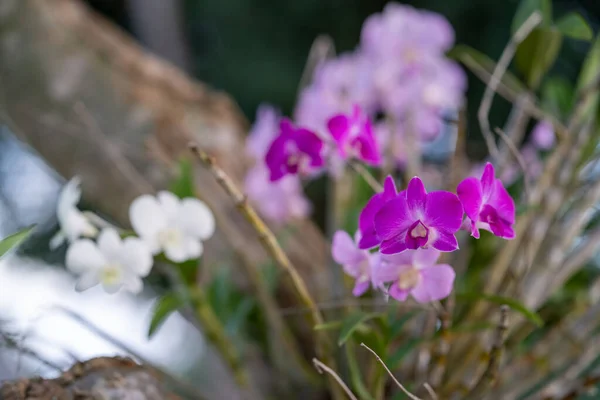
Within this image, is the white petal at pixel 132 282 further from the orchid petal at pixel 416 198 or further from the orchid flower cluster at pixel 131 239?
the orchid petal at pixel 416 198

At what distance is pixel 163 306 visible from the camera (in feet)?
1.41

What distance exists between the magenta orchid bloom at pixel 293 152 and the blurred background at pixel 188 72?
165 mm

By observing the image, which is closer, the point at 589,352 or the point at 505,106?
the point at 589,352

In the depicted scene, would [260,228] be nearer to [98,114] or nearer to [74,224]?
[74,224]

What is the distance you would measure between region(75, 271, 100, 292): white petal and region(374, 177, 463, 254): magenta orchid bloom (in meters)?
0.18

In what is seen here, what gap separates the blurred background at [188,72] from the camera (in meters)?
0.42

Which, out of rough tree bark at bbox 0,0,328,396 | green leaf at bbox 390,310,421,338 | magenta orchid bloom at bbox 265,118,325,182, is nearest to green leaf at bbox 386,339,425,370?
green leaf at bbox 390,310,421,338

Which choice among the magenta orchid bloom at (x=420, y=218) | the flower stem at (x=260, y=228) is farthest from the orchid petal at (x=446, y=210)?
the flower stem at (x=260, y=228)

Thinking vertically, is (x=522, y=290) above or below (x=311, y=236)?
above

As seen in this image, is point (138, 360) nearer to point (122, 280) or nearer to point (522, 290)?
point (122, 280)

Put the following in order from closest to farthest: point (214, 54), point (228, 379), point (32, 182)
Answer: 1. point (228, 379)
2. point (32, 182)
3. point (214, 54)

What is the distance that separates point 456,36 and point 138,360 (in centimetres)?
123

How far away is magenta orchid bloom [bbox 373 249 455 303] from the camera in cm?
29

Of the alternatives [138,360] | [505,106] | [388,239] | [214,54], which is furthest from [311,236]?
[214,54]
